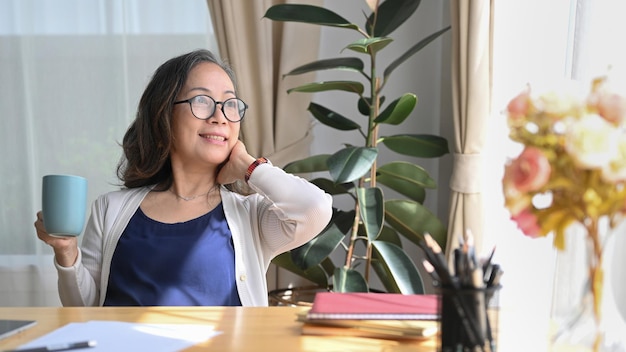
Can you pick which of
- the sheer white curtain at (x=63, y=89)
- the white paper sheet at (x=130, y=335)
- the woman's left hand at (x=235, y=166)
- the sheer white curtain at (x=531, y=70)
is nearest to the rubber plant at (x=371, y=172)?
the sheer white curtain at (x=531, y=70)

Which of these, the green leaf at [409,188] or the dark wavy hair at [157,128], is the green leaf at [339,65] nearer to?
the green leaf at [409,188]

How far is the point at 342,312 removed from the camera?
114 cm

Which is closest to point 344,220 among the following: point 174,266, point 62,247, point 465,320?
point 174,266

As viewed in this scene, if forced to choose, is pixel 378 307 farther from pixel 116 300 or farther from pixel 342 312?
pixel 116 300

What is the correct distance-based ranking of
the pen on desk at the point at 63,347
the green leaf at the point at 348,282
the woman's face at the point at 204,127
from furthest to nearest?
the green leaf at the point at 348,282
the woman's face at the point at 204,127
the pen on desk at the point at 63,347

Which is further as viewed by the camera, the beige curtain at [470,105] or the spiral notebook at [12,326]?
the beige curtain at [470,105]

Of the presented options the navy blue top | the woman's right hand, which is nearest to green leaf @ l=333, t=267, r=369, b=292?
the navy blue top

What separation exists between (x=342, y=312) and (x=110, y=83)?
2.40m

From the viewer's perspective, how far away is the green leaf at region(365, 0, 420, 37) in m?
2.59

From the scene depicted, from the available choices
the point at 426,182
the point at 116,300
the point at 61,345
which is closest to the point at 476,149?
the point at 426,182

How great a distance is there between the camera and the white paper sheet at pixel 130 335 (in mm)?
1082

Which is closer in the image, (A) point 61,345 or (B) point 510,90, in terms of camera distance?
(A) point 61,345

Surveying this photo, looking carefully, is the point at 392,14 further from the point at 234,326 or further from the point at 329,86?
the point at 234,326

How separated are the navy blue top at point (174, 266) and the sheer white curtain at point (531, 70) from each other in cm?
69
